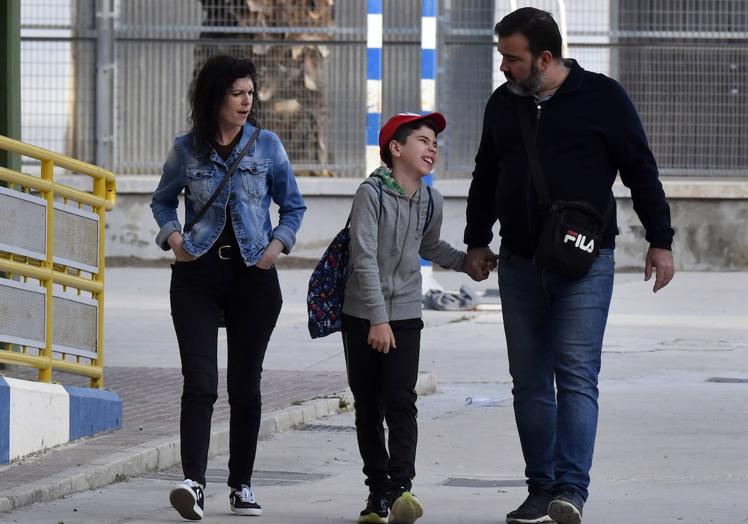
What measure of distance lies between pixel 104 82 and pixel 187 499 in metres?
15.9

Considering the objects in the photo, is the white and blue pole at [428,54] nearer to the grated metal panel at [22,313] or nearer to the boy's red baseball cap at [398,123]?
the grated metal panel at [22,313]

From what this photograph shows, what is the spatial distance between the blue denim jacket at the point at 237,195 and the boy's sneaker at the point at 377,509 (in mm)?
993

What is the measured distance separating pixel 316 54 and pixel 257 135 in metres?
15.2

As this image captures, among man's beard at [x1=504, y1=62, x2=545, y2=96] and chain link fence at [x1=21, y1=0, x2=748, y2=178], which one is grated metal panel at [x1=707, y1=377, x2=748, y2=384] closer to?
man's beard at [x1=504, y1=62, x2=545, y2=96]

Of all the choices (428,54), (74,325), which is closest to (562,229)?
(74,325)

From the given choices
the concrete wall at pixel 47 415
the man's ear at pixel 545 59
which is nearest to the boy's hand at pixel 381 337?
the man's ear at pixel 545 59

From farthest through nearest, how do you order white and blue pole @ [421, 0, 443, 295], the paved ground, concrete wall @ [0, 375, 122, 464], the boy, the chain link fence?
the chain link fence
white and blue pole @ [421, 0, 443, 295]
concrete wall @ [0, 375, 122, 464]
the paved ground
the boy

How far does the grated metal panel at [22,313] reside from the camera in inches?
290

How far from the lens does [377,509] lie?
6176 millimetres

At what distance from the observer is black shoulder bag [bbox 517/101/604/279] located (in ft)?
19.4

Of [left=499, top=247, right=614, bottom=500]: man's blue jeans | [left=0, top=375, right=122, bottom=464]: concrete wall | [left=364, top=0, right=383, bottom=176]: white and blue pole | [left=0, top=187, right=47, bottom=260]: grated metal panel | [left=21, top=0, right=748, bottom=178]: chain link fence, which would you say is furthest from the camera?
[left=21, top=0, right=748, bottom=178]: chain link fence

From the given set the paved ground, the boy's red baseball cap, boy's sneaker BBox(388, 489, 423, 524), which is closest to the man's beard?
the boy's red baseball cap

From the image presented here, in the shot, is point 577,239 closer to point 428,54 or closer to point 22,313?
point 22,313

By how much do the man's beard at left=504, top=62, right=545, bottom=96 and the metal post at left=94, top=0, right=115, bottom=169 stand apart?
52.1 feet
